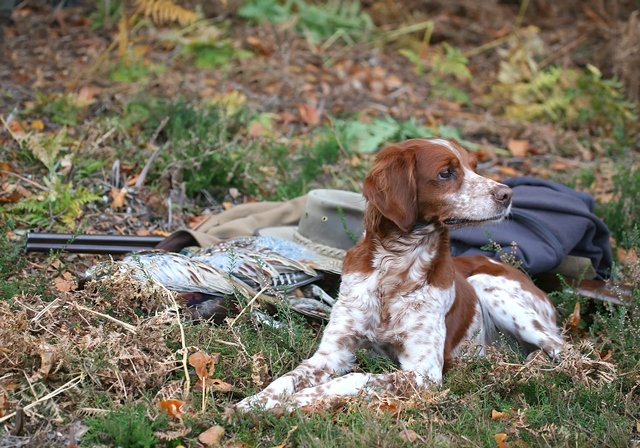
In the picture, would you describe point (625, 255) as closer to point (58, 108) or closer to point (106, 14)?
point (58, 108)

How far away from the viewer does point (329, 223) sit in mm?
5965


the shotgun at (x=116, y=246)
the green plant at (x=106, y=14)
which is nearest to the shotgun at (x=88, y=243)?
the shotgun at (x=116, y=246)

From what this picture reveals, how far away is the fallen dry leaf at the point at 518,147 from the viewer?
878 centimetres

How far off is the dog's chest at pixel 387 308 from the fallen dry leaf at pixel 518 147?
4.31 metres

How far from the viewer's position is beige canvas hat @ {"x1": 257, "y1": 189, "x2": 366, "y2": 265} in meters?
5.90

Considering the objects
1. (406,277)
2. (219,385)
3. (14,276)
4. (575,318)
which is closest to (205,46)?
(14,276)

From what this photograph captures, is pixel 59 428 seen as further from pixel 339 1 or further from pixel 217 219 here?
pixel 339 1

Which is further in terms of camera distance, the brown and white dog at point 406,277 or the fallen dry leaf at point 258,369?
the brown and white dog at point 406,277

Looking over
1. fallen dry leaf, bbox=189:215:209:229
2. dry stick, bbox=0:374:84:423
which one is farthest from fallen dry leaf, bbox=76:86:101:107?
dry stick, bbox=0:374:84:423

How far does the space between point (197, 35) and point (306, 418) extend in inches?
258

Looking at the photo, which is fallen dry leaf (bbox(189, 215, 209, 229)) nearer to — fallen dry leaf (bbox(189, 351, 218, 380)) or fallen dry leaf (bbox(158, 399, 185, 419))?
fallen dry leaf (bbox(189, 351, 218, 380))

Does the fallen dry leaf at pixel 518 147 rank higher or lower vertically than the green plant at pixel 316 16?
lower

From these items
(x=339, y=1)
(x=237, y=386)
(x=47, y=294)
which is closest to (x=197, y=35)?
(x=339, y=1)

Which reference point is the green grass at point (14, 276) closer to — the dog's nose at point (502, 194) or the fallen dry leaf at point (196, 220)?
the fallen dry leaf at point (196, 220)
